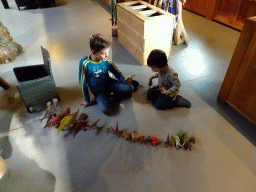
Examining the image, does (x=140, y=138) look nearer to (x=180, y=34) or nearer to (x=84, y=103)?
(x=84, y=103)

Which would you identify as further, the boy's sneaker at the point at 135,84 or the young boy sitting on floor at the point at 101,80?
the boy's sneaker at the point at 135,84

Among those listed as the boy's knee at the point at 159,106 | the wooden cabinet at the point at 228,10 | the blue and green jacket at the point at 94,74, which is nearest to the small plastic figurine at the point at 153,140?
the boy's knee at the point at 159,106

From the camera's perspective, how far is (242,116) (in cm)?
166

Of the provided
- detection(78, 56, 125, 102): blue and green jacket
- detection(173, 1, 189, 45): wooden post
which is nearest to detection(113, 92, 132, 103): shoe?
detection(78, 56, 125, 102): blue and green jacket

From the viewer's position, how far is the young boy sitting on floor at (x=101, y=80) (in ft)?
4.82

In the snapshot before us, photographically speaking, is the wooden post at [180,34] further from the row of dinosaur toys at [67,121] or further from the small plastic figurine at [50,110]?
the small plastic figurine at [50,110]

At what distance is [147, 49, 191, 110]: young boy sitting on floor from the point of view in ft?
4.78

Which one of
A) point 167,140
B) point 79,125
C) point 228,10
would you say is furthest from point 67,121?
point 228,10

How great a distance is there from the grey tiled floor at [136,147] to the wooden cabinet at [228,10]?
1.39 meters

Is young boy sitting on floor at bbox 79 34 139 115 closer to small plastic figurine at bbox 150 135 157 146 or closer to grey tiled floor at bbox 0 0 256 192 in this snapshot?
grey tiled floor at bbox 0 0 256 192

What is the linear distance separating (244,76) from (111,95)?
1.17 meters

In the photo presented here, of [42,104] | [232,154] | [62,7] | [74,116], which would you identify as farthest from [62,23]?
[232,154]

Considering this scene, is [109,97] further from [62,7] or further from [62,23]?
[62,7]

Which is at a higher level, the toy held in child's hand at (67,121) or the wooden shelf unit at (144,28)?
the wooden shelf unit at (144,28)
